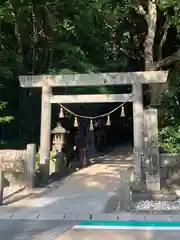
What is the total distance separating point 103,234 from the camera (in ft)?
18.8

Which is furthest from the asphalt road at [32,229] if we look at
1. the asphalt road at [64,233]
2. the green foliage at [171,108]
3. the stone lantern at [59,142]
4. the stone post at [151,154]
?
the green foliage at [171,108]

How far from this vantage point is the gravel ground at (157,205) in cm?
759

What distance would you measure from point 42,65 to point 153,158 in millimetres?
9085

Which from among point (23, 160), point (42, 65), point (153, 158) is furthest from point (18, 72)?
point (153, 158)

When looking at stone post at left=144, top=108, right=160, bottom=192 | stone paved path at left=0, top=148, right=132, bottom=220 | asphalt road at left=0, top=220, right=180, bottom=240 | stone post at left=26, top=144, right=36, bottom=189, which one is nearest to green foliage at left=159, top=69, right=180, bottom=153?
stone paved path at left=0, top=148, right=132, bottom=220

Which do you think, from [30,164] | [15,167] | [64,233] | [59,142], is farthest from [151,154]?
[59,142]

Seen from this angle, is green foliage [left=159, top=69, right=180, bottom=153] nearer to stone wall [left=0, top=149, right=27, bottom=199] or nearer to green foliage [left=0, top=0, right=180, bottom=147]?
green foliage [left=0, top=0, right=180, bottom=147]

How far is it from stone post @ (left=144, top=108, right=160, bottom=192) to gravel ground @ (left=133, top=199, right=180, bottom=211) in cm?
62

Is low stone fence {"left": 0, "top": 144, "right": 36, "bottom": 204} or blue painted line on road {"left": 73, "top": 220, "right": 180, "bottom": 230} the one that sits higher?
low stone fence {"left": 0, "top": 144, "right": 36, "bottom": 204}

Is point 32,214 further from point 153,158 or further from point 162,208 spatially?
point 153,158

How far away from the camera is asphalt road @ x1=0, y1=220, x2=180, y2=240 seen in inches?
218

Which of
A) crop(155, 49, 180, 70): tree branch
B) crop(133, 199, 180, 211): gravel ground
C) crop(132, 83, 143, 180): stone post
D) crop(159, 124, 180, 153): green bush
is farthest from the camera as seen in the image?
crop(155, 49, 180, 70): tree branch

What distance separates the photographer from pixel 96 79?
12281 millimetres

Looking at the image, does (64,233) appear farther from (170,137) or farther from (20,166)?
(170,137)
